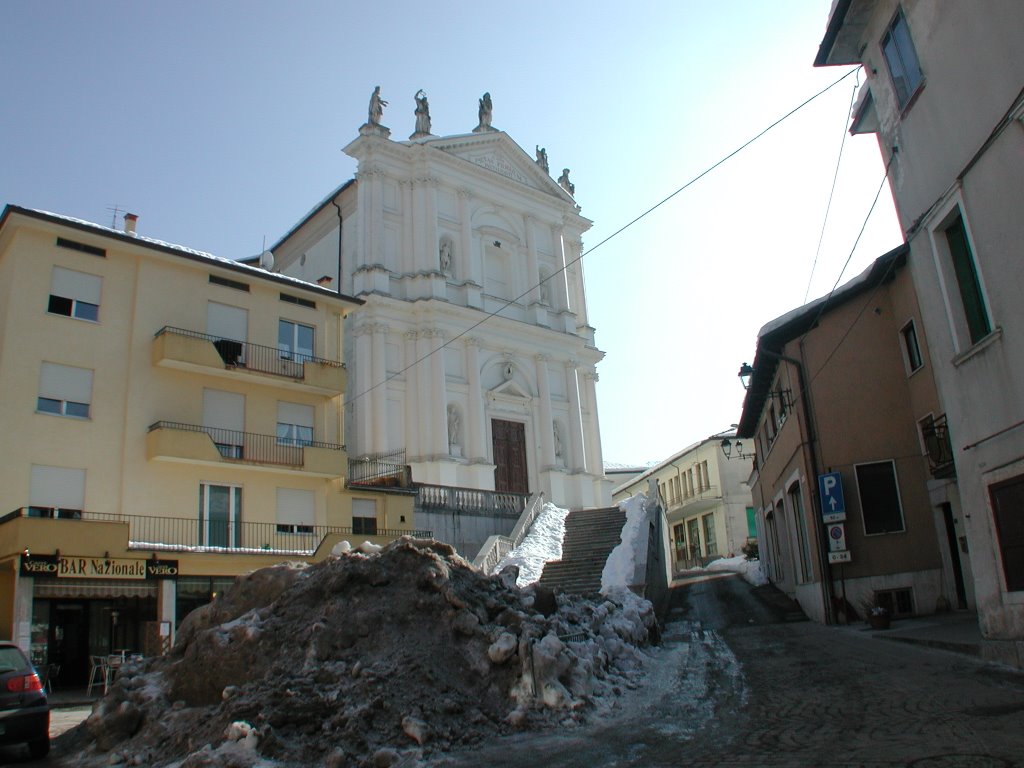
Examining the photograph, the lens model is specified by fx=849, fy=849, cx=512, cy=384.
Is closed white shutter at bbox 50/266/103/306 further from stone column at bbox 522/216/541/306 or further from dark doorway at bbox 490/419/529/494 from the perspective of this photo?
stone column at bbox 522/216/541/306

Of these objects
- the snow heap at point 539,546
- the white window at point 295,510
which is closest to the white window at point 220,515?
the white window at point 295,510

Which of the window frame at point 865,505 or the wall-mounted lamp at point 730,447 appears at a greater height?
the wall-mounted lamp at point 730,447

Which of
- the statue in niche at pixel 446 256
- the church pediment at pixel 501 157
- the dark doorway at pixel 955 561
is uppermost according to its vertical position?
the church pediment at pixel 501 157

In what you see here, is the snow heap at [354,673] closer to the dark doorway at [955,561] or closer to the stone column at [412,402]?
the dark doorway at [955,561]

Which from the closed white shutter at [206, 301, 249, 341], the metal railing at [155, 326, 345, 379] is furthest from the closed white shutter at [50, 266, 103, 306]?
the closed white shutter at [206, 301, 249, 341]

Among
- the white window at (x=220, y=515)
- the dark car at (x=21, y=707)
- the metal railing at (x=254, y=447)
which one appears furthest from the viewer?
the metal railing at (x=254, y=447)

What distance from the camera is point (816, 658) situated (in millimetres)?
12641

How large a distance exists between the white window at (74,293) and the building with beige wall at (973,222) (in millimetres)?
19644

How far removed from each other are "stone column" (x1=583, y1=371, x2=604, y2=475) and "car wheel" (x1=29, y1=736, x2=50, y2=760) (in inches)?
1305

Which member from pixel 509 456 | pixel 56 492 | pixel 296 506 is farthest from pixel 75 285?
pixel 509 456

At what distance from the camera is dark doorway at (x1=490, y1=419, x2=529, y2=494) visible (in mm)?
37594

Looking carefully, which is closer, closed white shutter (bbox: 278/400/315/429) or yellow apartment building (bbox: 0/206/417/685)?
yellow apartment building (bbox: 0/206/417/685)

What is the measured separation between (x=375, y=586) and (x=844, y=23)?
10.6 metres

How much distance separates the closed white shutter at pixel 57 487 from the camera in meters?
21.1
